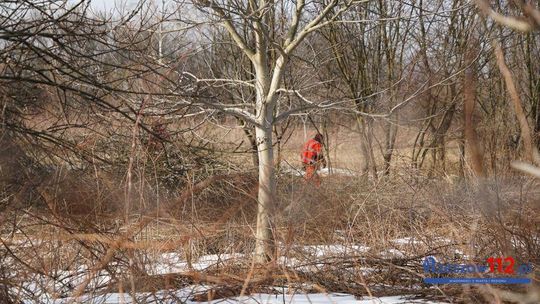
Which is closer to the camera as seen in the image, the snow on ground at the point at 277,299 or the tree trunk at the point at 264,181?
the snow on ground at the point at 277,299

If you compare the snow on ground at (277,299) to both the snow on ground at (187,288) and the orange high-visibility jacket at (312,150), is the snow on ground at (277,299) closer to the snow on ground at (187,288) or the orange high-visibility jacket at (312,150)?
the snow on ground at (187,288)

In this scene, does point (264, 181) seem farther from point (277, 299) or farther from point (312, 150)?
point (312, 150)

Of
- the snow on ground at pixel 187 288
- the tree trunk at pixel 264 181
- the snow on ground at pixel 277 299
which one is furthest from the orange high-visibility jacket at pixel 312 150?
the snow on ground at pixel 277 299

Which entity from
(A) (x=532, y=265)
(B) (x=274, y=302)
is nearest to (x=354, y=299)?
(B) (x=274, y=302)

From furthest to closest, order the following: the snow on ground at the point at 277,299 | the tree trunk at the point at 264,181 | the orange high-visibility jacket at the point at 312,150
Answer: the orange high-visibility jacket at the point at 312,150 < the tree trunk at the point at 264,181 < the snow on ground at the point at 277,299

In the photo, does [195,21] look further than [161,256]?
Yes

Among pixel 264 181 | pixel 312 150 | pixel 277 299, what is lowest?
pixel 277 299

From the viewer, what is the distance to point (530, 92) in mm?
12547

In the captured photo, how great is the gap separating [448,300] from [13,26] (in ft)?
11.1

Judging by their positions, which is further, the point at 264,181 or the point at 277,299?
the point at 264,181

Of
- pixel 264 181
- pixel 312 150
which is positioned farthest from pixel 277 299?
pixel 312 150

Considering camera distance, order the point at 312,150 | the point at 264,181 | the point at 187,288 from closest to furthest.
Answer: the point at 187,288
the point at 264,181
the point at 312,150

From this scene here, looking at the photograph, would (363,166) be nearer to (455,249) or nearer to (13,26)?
(455,249)

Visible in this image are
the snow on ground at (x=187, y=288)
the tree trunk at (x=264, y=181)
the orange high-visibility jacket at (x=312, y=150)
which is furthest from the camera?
the orange high-visibility jacket at (x=312, y=150)
